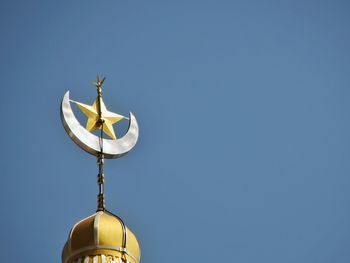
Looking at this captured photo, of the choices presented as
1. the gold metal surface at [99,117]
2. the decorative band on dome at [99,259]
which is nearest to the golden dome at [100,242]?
the decorative band on dome at [99,259]

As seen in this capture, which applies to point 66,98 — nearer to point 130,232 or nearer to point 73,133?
point 73,133

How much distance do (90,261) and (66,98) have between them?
3.50 metres

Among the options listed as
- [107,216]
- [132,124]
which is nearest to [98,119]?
[132,124]

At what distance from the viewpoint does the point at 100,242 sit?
23.4 meters

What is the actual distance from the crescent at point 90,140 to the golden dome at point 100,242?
1522mm

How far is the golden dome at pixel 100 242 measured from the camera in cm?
2338

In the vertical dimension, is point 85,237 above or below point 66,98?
below

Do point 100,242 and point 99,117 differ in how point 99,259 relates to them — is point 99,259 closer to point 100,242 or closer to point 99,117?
point 100,242

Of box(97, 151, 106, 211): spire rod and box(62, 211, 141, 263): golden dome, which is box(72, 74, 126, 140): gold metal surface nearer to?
box(97, 151, 106, 211): spire rod

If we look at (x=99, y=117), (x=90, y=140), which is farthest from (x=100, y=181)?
(x=99, y=117)

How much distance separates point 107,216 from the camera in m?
24.0

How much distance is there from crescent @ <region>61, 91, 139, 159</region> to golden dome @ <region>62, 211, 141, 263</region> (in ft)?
4.99

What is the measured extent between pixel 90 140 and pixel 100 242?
7.72 feet

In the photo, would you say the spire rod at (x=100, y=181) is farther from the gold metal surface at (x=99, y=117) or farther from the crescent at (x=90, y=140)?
the gold metal surface at (x=99, y=117)
